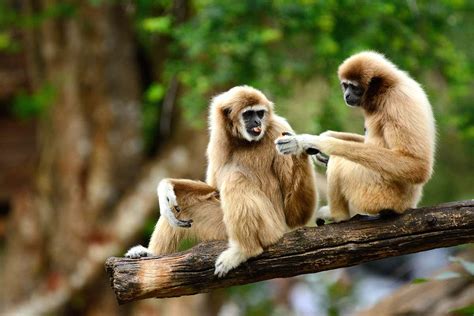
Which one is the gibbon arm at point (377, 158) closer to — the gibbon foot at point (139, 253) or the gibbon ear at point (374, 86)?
the gibbon ear at point (374, 86)

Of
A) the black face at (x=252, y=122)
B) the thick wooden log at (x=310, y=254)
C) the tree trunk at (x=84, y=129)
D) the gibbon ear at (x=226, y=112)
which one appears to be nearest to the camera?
the thick wooden log at (x=310, y=254)

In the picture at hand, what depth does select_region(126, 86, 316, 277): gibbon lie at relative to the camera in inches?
237

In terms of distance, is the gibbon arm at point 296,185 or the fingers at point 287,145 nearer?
the fingers at point 287,145

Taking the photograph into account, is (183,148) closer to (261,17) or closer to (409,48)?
(261,17)

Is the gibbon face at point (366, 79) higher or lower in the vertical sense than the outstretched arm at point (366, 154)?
higher

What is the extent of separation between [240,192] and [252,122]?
0.62m

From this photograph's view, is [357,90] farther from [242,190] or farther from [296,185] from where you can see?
[242,190]

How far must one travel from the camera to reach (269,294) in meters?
21.4

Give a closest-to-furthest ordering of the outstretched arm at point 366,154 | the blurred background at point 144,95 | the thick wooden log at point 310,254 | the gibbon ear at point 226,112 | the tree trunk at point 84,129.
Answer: the outstretched arm at point 366,154 < the thick wooden log at point 310,254 < the gibbon ear at point 226,112 < the blurred background at point 144,95 < the tree trunk at point 84,129

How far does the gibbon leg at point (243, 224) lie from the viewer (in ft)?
19.6

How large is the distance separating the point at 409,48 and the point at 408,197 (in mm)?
6294

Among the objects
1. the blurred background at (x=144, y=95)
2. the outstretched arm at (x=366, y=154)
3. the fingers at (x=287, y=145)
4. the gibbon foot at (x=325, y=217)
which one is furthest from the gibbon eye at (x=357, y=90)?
the blurred background at (x=144, y=95)

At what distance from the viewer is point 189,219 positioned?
6469 millimetres

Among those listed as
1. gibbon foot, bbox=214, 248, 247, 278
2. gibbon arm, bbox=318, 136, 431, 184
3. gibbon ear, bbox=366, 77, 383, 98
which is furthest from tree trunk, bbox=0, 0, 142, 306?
gibbon arm, bbox=318, 136, 431, 184
